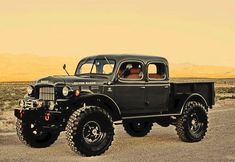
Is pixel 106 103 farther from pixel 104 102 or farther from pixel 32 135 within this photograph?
pixel 32 135

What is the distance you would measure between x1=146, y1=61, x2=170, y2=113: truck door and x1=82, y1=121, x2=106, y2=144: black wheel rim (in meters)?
1.75

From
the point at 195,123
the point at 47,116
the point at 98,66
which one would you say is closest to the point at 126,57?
the point at 98,66

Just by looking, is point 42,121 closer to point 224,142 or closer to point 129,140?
point 129,140

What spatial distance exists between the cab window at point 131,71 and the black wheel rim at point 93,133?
146 cm

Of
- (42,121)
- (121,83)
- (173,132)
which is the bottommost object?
(173,132)

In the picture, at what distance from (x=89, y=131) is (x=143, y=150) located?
1.57 metres

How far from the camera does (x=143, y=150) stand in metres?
11.4

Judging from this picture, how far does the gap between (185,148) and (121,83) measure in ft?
7.54

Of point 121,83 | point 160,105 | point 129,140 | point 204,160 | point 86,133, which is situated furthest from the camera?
point 129,140

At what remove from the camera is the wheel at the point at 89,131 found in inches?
404

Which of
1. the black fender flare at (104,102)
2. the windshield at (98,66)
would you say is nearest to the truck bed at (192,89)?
the windshield at (98,66)

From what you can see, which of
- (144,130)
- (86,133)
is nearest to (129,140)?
(144,130)

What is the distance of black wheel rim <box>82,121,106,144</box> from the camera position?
34.8ft

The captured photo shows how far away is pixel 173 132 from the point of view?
51.0 feet
